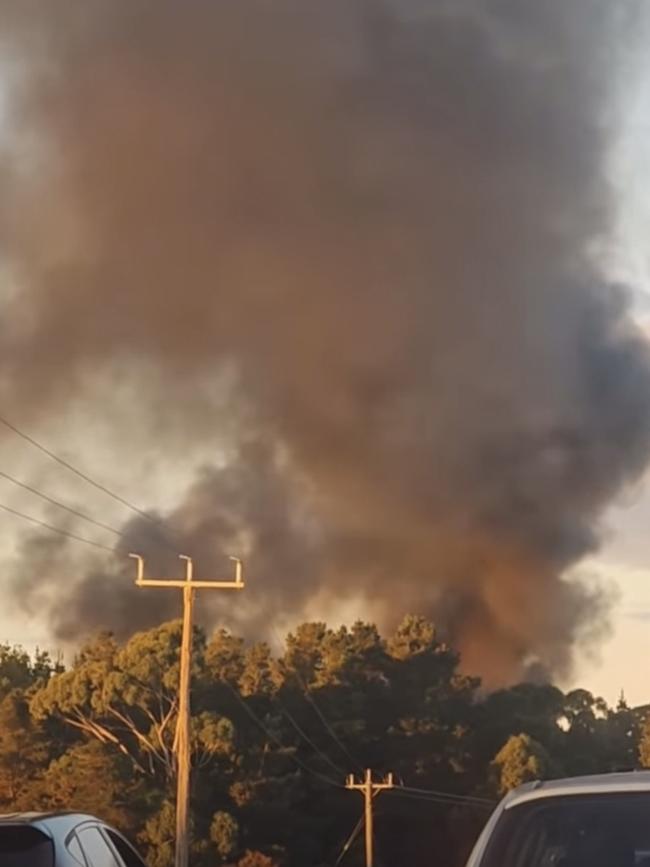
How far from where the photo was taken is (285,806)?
5731 cm

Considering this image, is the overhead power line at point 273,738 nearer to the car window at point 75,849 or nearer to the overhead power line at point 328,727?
the overhead power line at point 328,727

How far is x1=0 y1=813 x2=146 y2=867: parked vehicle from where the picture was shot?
709 centimetres

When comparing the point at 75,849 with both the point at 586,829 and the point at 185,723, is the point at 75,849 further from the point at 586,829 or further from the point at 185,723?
the point at 185,723

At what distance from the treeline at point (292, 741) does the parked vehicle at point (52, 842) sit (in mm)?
41880

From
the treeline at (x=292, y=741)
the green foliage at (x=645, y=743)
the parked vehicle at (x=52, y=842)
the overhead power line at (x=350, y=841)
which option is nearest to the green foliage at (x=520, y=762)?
the treeline at (x=292, y=741)

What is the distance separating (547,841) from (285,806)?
174 ft

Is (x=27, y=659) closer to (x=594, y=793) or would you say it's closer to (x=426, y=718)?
(x=426, y=718)

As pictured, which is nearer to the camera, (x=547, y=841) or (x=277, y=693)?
(x=547, y=841)

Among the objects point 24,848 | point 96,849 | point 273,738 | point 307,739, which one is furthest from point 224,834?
point 24,848

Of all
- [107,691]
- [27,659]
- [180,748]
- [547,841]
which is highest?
[27,659]

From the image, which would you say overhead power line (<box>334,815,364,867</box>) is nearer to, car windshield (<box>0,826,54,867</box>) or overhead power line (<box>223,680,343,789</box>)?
overhead power line (<box>223,680,343,789</box>)

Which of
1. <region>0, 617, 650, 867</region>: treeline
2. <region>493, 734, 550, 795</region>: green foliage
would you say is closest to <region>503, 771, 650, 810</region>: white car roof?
<region>0, 617, 650, 867</region>: treeline

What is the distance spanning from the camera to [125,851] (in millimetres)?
9242

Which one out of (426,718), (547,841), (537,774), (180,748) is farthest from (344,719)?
(547,841)
